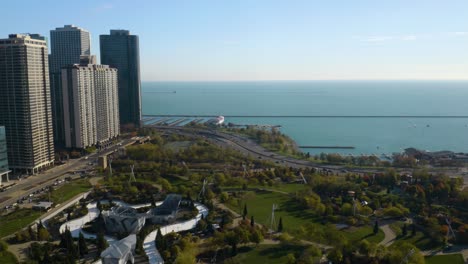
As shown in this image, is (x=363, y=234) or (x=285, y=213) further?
(x=285, y=213)

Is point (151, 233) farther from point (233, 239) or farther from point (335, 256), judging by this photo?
point (335, 256)

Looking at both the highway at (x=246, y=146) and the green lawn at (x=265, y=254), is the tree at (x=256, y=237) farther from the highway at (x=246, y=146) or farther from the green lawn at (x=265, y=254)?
the highway at (x=246, y=146)

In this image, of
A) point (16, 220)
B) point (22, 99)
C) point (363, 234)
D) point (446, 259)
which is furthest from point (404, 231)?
point (22, 99)

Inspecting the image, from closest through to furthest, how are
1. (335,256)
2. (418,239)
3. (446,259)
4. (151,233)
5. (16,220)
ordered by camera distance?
(335,256) → (446,259) → (418,239) → (151,233) → (16,220)

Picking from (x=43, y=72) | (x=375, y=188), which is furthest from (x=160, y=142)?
(x=375, y=188)

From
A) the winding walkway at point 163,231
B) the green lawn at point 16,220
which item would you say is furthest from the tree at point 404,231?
the green lawn at point 16,220
